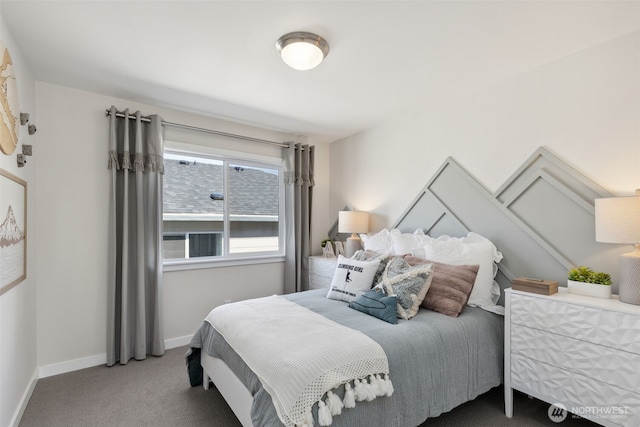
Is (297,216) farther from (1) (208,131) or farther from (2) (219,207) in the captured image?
(1) (208,131)

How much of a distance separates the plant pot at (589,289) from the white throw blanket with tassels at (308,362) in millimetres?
1356

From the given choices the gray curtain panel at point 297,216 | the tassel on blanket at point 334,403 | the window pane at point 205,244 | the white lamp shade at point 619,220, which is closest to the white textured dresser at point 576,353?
the white lamp shade at point 619,220

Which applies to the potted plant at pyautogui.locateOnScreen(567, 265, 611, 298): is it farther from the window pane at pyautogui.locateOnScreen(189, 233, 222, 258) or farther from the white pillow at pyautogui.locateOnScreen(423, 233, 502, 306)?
the window pane at pyautogui.locateOnScreen(189, 233, 222, 258)

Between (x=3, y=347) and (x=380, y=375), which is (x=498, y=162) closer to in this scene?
(x=380, y=375)

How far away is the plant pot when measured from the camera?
1.82 meters

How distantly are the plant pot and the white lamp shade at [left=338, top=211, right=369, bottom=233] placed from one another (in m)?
1.99

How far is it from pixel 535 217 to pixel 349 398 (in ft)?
6.38

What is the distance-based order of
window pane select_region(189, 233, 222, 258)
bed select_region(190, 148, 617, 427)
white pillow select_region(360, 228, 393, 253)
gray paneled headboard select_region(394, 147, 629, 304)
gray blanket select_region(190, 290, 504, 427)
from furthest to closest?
window pane select_region(189, 233, 222, 258)
white pillow select_region(360, 228, 393, 253)
gray paneled headboard select_region(394, 147, 629, 304)
bed select_region(190, 148, 617, 427)
gray blanket select_region(190, 290, 504, 427)

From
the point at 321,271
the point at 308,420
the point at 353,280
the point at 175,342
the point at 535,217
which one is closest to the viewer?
the point at 308,420

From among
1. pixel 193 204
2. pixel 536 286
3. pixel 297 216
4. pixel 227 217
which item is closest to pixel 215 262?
pixel 227 217

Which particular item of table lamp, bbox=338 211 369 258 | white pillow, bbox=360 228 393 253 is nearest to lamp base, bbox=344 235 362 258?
table lamp, bbox=338 211 369 258

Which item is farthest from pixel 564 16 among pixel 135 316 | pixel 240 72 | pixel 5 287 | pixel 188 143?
pixel 135 316

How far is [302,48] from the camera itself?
1.93 m

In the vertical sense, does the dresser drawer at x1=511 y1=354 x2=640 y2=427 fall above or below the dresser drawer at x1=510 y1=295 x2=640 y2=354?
below
